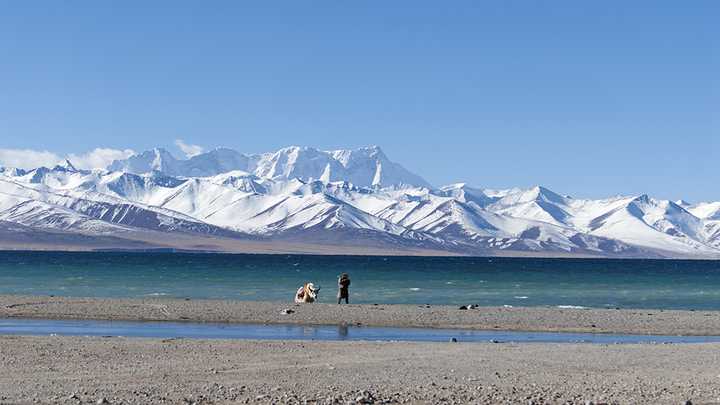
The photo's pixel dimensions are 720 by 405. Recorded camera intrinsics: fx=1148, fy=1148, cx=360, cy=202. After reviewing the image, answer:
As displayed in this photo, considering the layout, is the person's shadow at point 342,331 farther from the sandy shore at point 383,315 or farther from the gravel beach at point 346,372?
the gravel beach at point 346,372

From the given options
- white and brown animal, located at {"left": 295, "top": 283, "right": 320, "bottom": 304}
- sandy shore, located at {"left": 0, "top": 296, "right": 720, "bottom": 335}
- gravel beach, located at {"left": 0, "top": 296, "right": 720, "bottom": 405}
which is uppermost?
white and brown animal, located at {"left": 295, "top": 283, "right": 320, "bottom": 304}

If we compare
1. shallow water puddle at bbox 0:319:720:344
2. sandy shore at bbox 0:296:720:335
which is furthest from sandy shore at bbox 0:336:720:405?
sandy shore at bbox 0:296:720:335

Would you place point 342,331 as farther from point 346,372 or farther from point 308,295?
point 308,295

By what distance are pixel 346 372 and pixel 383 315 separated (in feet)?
73.2

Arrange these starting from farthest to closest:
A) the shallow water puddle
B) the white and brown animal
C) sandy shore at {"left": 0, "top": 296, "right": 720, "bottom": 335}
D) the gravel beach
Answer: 1. the white and brown animal
2. sandy shore at {"left": 0, "top": 296, "right": 720, "bottom": 335}
3. the shallow water puddle
4. the gravel beach

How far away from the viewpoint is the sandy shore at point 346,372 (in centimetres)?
2509

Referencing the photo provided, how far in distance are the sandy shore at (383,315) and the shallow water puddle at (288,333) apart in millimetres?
1983

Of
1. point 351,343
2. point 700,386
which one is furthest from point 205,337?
point 700,386

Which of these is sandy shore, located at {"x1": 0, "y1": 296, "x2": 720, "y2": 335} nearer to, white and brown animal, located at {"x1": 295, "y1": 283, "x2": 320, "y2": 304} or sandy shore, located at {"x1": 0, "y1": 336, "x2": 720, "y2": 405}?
white and brown animal, located at {"x1": 295, "y1": 283, "x2": 320, "y2": 304}

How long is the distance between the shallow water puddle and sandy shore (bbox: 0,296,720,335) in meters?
1.98

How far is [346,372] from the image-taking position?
29.2m

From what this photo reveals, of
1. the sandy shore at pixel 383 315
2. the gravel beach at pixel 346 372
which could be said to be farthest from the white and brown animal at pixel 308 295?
the gravel beach at pixel 346 372

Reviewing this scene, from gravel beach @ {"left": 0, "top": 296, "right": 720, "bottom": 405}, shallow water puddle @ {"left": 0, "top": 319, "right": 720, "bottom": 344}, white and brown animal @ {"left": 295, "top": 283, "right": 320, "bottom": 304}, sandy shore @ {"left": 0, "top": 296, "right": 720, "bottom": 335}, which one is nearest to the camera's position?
gravel beach @ {"left": 0, "top": 296, "right": 720, "bottom": 405}

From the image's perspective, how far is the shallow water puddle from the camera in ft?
134
